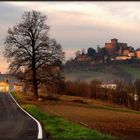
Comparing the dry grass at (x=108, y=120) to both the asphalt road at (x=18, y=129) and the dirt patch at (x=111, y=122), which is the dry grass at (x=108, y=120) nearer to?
the dirt patch at (x=111, y=122)

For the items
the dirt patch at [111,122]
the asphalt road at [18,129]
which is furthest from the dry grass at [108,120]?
the asphalt road at [18,129]

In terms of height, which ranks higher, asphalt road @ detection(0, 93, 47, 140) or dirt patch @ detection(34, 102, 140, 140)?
asphalt road @ detection(0, 93, 47, 140)

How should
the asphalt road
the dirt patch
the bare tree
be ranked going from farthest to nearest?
the bare tree < the dirt patch < the asphalt road

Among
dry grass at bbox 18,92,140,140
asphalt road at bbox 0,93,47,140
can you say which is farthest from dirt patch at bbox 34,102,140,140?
asphalt road at bbox 0,93,47,140

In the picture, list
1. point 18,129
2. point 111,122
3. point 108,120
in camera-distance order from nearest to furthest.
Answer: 1. point 18,129
2. point 111,122
3. point 108,120

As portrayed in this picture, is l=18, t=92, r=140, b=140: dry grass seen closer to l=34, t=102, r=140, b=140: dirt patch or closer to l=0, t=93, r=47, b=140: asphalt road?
l=34, t=102, r=140, b=140: dirt patch

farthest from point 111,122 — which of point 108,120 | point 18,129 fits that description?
point 18,129

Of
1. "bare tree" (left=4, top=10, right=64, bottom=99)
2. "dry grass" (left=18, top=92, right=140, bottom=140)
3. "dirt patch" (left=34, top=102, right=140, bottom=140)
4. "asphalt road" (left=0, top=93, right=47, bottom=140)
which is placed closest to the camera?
"asphalt road" (left=0, top=93, right=47, bottom=140)

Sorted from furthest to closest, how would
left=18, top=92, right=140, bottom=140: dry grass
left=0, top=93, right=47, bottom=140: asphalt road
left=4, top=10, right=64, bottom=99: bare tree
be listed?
1. left=4, top=10, right=64, bottom=99: bare tree
2. left=18, top=92, right=140, bottom=140: dry grass
3. left=0, top=93, right=47, bottom=140: asphalt road

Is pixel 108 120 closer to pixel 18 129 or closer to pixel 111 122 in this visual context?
pixel 111 122

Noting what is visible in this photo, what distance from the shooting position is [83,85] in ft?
395

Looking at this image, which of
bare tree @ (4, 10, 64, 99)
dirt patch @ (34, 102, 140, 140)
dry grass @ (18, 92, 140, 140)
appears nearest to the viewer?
dirt patch @ (34, 102, 140, 140)

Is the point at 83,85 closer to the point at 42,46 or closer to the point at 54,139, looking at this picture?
the point at 42,46

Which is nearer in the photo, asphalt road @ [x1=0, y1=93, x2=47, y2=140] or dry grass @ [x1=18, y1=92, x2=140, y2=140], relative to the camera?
asphalt road @ [x1=0, y1=93, x2=47, y2=140]
